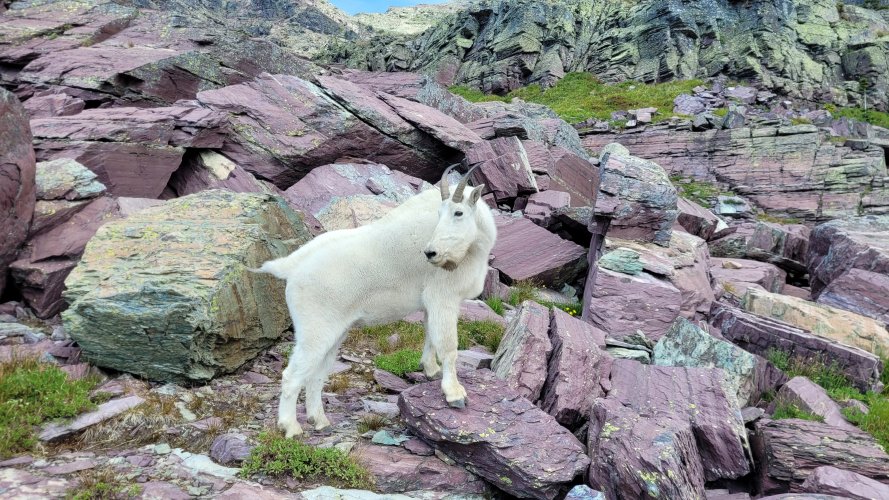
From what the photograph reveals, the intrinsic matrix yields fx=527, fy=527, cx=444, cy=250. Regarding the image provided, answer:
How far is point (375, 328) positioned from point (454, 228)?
5587mm

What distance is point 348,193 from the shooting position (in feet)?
53.8

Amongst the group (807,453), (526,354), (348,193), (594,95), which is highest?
(807,453)

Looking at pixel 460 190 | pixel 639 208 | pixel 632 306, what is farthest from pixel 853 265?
pixel 460 190

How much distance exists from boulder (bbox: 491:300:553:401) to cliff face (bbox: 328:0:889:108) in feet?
179

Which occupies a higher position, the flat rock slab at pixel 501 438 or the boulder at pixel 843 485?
the boulder at pixel 843 485

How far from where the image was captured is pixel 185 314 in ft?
26.6

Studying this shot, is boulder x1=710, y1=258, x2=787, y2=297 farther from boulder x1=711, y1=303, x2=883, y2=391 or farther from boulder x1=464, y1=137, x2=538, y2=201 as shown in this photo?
boulder x1=464, y1=137, x2=538, y2=201

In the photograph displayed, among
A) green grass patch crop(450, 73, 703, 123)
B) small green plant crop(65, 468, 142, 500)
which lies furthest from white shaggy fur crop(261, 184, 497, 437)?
green grass patch crop(450, 73, 703, 123)

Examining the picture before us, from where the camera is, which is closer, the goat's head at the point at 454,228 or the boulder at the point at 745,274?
the goat's head at the point at 454,228

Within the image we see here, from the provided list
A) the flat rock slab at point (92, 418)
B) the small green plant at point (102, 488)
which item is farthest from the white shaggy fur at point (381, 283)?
the flat rock slab at point (92, 418)

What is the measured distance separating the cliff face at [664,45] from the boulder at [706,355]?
53.0 meters

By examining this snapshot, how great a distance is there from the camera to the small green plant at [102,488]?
17.7ft

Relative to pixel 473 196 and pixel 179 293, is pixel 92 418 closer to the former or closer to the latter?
pixel 179 293

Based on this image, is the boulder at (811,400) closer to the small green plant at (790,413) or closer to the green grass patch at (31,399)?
the small green plant at (790,413)
